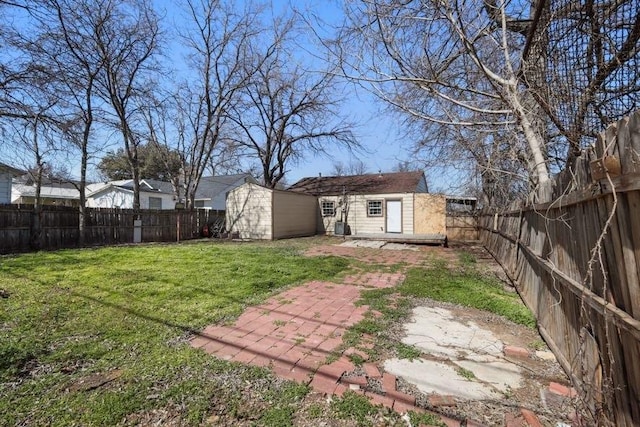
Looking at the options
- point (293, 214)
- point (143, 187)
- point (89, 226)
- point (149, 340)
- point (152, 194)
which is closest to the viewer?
point (149, 340)

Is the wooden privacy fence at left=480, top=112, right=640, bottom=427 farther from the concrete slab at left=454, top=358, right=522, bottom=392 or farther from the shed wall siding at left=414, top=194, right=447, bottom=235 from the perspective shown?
the shed wall siding at left=414, top=194, right=447, bottom=235

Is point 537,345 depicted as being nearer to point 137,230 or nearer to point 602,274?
point 602,274

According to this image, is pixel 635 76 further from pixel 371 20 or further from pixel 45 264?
pixel 45 264

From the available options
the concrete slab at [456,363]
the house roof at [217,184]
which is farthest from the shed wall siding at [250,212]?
the concrete slab at [456,363]

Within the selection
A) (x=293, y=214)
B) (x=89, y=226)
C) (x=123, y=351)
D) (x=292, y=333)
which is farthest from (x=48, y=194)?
(x=292, y=333)

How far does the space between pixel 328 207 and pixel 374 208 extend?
272 cm

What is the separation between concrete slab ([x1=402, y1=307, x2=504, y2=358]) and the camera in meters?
3.12

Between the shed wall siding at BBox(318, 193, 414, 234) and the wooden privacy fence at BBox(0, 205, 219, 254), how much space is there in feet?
22.3

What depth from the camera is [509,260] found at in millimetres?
6672

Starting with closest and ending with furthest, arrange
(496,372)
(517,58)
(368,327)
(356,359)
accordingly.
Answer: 1. (496,372)
2. (356,359)
3. (368,327)
4. (517,58)

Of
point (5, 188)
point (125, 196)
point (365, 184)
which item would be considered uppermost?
point (365, 184)

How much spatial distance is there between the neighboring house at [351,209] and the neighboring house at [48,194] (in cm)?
1631

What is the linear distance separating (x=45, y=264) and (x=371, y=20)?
788cm

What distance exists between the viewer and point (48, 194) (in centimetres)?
2681
